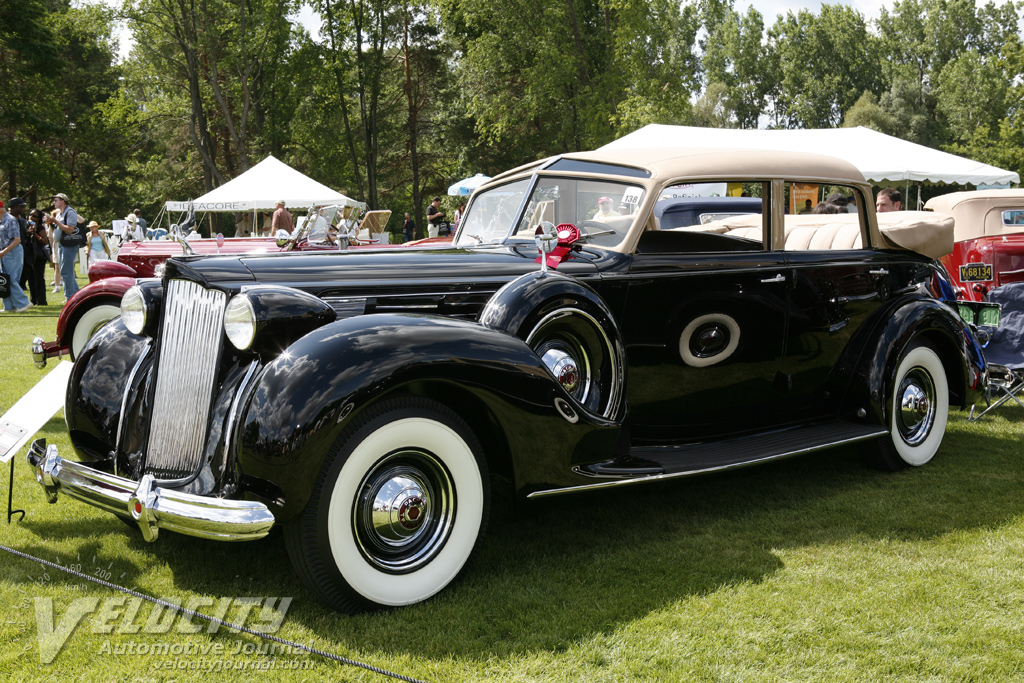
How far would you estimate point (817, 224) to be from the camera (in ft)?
17.2

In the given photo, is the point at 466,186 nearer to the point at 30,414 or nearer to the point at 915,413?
the point at 915,413

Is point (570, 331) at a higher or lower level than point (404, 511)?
higher

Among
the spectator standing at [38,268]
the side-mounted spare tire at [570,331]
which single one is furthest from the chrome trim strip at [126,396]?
the spectator standing at [38,268]

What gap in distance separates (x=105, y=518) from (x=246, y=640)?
1640 mm

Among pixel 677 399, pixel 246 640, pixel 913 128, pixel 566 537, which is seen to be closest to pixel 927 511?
pixel 677 399

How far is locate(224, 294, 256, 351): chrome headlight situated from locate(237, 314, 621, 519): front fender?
0.57 ft

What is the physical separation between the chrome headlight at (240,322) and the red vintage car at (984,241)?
21.8 ft

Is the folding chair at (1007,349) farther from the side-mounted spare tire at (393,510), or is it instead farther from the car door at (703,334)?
the side-mounted spare tire at (393,510)

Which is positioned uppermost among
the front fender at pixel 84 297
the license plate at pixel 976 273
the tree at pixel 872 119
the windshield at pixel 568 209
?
the tree at pixel 872 119

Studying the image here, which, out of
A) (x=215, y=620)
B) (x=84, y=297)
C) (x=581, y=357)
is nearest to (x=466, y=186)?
(x=84, y=297)

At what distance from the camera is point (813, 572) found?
3.27 m

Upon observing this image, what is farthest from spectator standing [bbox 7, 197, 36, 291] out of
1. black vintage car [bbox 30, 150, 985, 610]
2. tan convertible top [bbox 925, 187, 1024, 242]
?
tan convertible top [bbox 925, 187, 1024, 242]

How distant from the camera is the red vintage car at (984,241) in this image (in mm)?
8227

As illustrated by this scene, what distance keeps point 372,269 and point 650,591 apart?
70.9 inches
